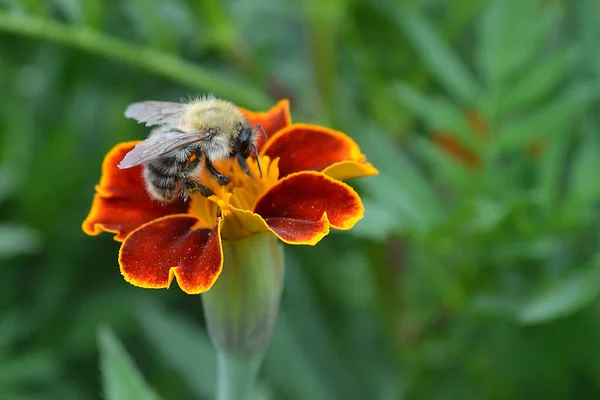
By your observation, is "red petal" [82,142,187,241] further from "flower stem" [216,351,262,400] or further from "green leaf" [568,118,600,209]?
"green leaf" [568,118,600,209]

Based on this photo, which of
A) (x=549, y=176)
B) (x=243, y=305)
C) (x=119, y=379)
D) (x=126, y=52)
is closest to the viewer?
(x=243, y=305)

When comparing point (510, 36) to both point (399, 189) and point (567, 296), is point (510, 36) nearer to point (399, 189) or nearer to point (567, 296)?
point (399, 189)

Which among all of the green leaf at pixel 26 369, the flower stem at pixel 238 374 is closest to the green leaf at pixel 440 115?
the flower stem at pixel 238 374

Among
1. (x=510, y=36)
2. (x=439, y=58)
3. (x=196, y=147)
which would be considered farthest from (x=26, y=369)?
(x=510, y=36)

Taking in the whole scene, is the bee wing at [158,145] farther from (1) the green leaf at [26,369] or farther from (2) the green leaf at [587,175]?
(1) the green leaf at [26,369]

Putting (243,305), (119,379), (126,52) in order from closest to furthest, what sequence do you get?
(243,305) → (119,379) → (126,52)

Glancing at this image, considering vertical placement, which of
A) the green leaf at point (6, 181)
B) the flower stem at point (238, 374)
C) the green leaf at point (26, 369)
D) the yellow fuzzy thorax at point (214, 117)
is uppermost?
the green leaf at point (6, 181)

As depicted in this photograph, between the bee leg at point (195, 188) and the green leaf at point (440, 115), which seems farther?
the green leaf at point (440, 115)
